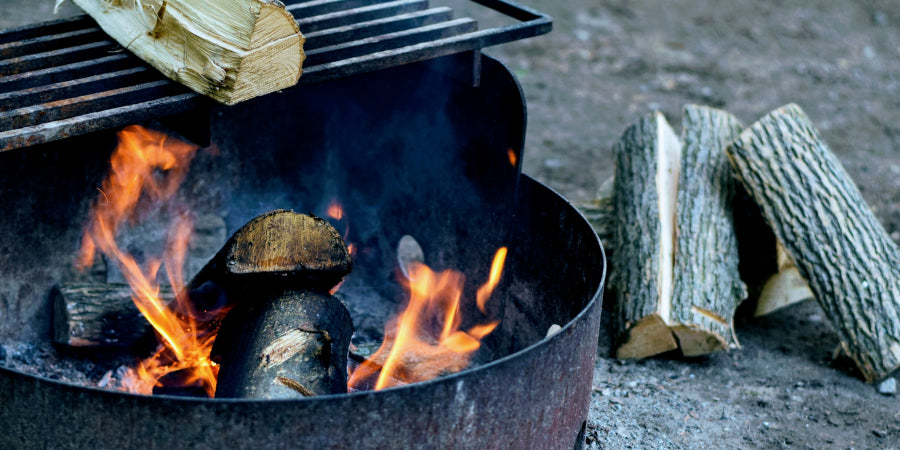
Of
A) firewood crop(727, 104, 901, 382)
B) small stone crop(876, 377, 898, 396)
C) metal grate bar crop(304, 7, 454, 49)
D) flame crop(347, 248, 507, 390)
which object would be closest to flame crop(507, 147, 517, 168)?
flame crop(347, 248, 507, 390)

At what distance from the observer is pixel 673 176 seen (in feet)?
12.9

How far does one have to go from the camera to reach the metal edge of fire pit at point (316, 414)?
184 centimetres

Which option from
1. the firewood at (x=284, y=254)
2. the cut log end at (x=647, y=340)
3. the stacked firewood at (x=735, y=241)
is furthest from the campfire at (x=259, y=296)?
the stacked firewood at (x=735, y=241)

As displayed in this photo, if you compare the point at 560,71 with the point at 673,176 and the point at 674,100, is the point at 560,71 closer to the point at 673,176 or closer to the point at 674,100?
the point at 674,100

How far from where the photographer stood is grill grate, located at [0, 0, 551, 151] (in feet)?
6.96

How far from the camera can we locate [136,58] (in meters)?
2.52

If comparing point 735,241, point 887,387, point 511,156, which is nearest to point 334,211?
point 511,156

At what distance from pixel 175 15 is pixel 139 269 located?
1267 millimetres

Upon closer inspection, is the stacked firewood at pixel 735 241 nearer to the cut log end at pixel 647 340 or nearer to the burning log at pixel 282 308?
the cut log end at pixel 647 340

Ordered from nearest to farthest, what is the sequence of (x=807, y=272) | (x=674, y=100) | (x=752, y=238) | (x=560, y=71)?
(x=807, y=272), (x=752, y=238), (x=674, y=100), (x=560, y=71)

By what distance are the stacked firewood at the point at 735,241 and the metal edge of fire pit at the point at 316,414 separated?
1361 mm

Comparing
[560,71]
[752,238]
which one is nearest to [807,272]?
[752,238]

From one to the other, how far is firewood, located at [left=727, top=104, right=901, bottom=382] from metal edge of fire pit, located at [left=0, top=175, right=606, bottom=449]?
5.68ft

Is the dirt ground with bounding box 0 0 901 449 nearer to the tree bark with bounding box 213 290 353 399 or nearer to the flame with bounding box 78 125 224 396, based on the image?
the tree bark with bounding box 213 290 353 399
